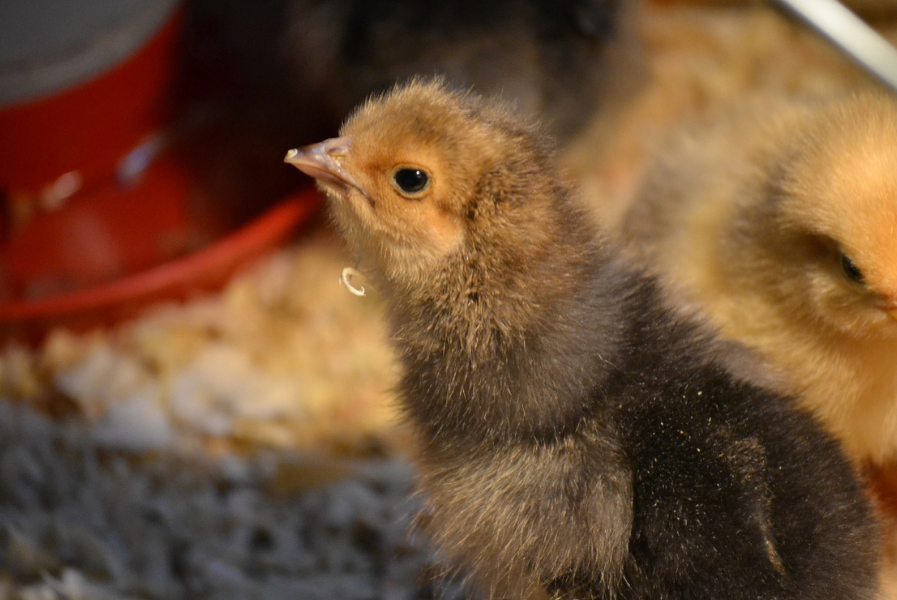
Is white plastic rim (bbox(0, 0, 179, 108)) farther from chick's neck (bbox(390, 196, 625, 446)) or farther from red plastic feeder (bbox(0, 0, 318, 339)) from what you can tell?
chick's neck (bbox(390, 196, 625, 446))

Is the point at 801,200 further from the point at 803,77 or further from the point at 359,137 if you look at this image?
the point at 803,77

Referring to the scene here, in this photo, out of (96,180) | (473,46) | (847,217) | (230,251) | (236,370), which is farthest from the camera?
(96,180)

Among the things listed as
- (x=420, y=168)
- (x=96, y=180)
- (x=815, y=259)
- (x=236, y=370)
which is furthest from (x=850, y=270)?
(x=96, y=180)

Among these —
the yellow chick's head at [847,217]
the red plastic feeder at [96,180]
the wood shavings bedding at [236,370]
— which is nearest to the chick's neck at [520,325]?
the yellow chick's head at [847,217]

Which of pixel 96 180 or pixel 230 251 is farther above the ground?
pixel 96 180

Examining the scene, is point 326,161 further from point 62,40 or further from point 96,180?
point 96,180

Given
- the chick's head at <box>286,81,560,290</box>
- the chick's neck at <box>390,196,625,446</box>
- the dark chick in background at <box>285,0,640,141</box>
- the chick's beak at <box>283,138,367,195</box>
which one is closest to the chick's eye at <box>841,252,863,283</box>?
the chick's neck at <box>390,196,625,446</box>

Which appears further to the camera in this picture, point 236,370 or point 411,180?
point 236,370
